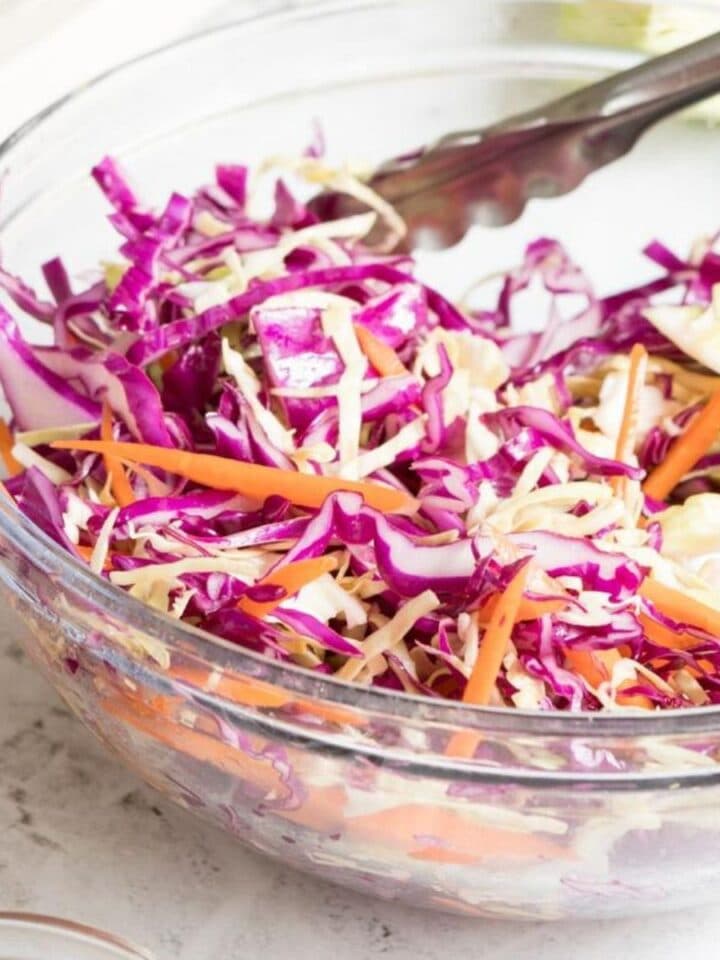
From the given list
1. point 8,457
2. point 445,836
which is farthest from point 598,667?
point 8,457

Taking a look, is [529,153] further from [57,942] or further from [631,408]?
[57,942]

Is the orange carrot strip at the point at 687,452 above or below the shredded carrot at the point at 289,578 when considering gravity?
above

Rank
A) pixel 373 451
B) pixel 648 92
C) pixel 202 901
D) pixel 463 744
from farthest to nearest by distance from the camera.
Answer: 1. pixel 648 92
2. pixel 373 451
3. pixel 202 901
4. pixel 463 744

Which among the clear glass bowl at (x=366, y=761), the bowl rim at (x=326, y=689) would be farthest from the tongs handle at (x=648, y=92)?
the bowl rim at (x=326, y=689)

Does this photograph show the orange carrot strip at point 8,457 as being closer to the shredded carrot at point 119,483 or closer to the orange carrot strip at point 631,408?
the shredded carrot at point 119,483

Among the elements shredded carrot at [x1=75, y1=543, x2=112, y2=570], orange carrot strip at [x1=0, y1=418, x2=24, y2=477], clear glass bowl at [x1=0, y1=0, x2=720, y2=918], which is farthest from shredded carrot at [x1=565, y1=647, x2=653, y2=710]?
orange carrot strip at [x1=0, y1=418, x2=24, y2=477]

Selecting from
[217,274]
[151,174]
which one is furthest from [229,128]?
[217,274]

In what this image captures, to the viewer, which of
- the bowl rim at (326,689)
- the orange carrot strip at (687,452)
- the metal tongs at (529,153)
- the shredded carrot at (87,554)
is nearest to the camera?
the bowl rim at (326,689)
